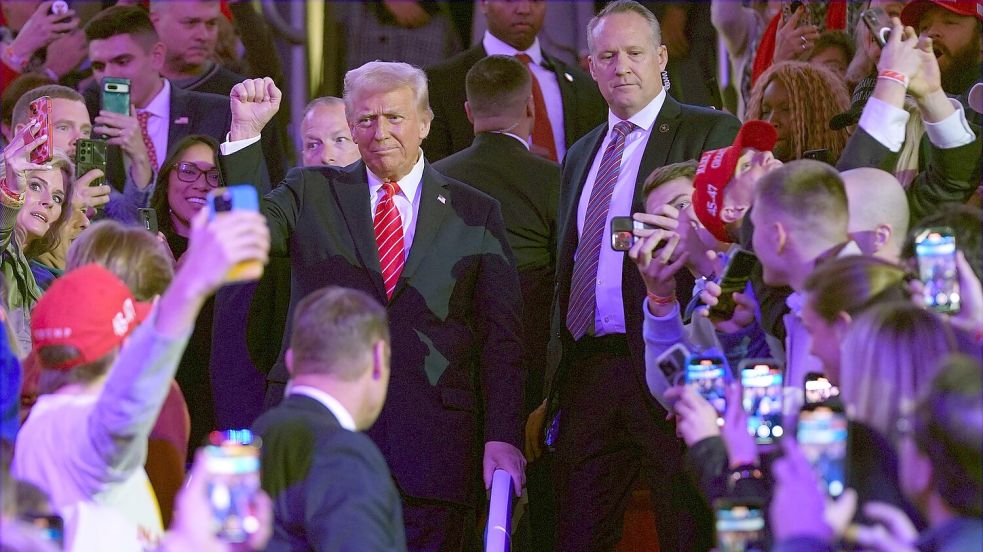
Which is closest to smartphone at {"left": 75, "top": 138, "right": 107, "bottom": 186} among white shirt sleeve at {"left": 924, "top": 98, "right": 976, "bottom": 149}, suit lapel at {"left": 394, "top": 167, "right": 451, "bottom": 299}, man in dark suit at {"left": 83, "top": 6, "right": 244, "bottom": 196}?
man in dark suit at {"left": 83, "top": 6, "right": 244, "bottom": 196}

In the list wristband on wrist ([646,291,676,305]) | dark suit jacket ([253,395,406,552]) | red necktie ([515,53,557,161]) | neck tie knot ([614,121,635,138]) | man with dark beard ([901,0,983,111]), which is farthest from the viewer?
red necktie ([515,53,557,161])

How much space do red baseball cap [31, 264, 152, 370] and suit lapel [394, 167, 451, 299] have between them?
1453 millimetres

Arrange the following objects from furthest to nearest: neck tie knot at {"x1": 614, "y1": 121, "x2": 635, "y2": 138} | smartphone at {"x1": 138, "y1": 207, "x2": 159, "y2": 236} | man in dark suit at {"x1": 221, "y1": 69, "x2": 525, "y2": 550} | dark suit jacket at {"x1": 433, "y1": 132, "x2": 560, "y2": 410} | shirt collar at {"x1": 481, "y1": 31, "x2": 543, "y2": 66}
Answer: shirt collar at {"x1": 481, "y1": 31, "x2": 543, "y2": 66} < dark suit jacket at {"x1": 433, "y1": 132, "x2": 560, "y2": 410} < smartphone at {"x1": 138, "y1": 207, "x2": 159, "y2": 236} < neck tie knot at {"x1": 614, "y1": 121, "x2": 635, "y2": 138} < man in dark suit at {"x1": 221, "y1": 69, "x2": 525, "y2": 550}

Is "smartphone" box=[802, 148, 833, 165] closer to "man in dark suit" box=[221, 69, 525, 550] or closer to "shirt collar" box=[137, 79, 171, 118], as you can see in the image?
"man in dark suit" box=[221, 69, 525, 550]

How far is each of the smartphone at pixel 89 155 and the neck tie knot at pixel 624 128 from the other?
1976 millimetres

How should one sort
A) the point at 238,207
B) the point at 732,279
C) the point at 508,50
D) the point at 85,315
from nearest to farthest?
the point at 238,207 → the point at 85,315 → the point at 732,279 → the point at 508,50

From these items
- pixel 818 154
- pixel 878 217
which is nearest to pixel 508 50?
pixel 818 154

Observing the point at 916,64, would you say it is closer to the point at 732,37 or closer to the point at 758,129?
the point at 758,129

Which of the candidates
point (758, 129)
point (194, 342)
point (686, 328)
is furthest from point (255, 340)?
point (758, 129)

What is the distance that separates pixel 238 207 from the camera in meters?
3.24

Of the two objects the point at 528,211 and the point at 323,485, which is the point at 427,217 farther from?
the point at 323,485

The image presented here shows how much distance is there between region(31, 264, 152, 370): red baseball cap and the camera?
345 cm

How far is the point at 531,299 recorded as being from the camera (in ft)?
19.4

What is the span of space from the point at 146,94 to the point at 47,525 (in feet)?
12.7
